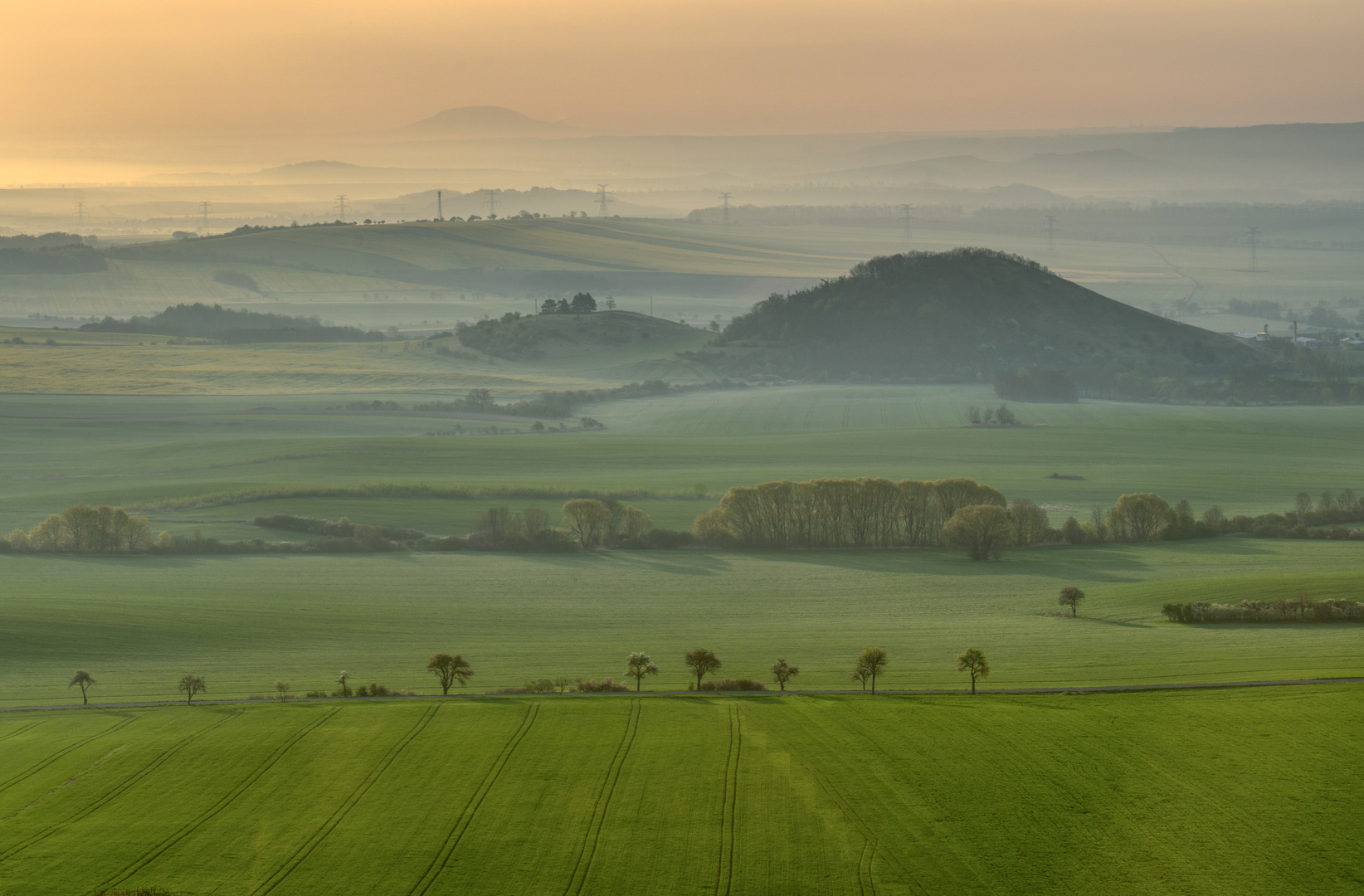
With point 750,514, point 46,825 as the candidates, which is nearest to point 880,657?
point 46,825

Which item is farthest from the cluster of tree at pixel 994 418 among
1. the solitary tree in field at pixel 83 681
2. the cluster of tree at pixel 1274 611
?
the solitary tree in field at pixel 83 681

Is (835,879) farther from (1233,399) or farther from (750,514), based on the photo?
(1233,399)

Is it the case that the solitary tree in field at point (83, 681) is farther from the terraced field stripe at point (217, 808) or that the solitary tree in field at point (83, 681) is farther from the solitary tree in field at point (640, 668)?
the solitary tree in field at point (640, 668)

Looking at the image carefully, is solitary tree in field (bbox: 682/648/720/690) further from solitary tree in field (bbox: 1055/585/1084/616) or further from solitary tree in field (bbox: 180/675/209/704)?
solitary tree in field (bbox: 1055/585/1084/616)

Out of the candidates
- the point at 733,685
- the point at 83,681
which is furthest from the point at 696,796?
the point at 83,681

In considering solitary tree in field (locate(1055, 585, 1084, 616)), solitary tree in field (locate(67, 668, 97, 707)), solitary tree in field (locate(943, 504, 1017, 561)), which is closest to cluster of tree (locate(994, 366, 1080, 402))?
solitary tree in field (locate(943, 504, 1017, 561))
